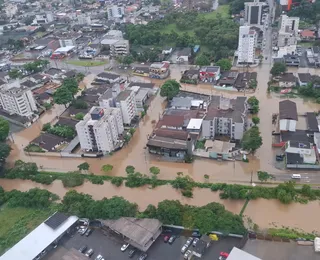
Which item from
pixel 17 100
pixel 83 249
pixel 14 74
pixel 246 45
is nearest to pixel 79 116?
pixel 17 100

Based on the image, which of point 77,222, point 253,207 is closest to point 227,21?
point 253,207

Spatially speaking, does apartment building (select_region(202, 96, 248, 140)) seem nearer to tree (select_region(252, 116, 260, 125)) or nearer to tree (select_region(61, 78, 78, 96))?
tree (select_region(252, 116, 260, 125))

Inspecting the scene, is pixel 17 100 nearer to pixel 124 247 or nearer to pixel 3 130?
pixel 3 130

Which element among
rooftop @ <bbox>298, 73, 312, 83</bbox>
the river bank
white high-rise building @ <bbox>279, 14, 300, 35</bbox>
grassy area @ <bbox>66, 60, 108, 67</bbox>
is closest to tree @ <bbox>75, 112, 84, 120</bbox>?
the river bank

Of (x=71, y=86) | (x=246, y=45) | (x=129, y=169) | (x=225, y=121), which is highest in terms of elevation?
(x=246, y=45)

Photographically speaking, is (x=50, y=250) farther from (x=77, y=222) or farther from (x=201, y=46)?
(x=201, y=46)
